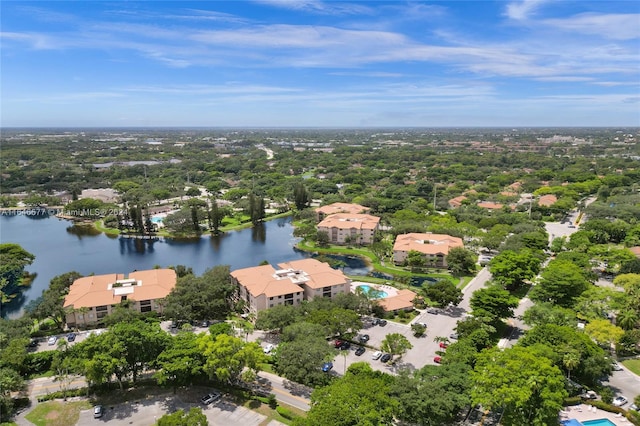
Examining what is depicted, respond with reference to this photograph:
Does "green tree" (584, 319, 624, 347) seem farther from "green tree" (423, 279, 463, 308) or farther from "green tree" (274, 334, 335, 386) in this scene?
"green tree" (274, 334, 335, 386)

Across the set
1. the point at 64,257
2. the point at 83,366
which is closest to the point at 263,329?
the point at 83,366

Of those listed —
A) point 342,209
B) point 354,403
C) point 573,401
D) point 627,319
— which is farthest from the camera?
point 342,209

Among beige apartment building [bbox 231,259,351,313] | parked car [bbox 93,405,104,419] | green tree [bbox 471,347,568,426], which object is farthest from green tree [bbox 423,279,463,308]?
parked car [bbox 93,405,104,419]

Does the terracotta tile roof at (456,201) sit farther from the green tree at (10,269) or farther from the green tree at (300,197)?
the green tree at (10,269)

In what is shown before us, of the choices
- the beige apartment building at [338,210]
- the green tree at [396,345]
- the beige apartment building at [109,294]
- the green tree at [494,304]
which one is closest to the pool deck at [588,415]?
the green tree at [494,304]

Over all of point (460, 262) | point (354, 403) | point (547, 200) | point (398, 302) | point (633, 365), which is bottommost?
point (633, 365)

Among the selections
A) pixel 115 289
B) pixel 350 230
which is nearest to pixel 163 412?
pixel 115 289

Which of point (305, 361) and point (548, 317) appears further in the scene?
point (548, 317)

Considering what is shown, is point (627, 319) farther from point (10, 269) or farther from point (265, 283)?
point (10, 269)

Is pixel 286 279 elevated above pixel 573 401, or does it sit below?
above
